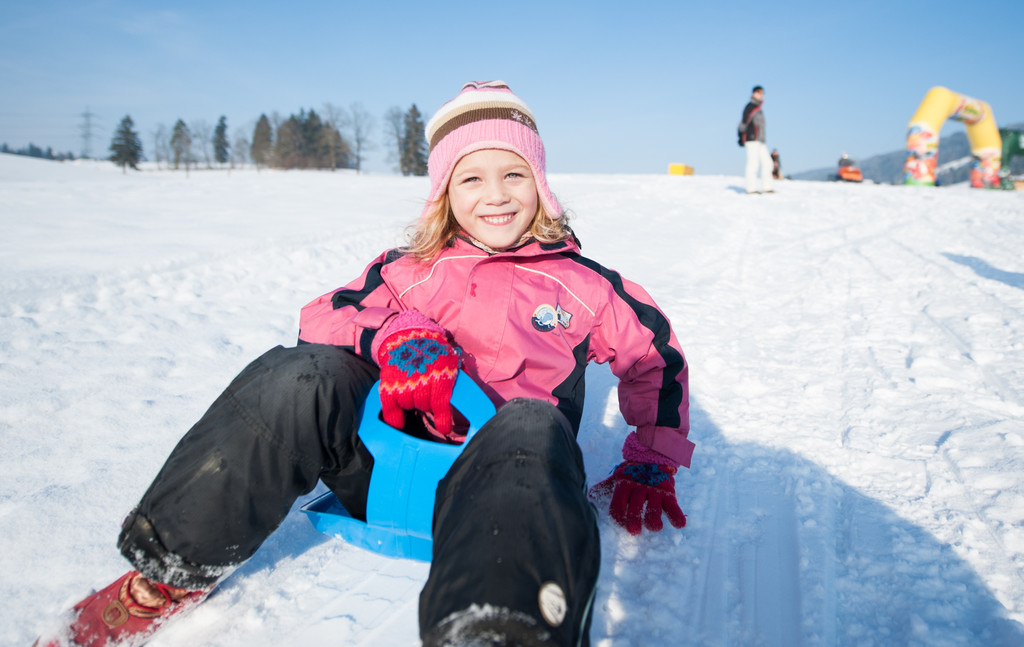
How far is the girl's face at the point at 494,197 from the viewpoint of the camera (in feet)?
5.49

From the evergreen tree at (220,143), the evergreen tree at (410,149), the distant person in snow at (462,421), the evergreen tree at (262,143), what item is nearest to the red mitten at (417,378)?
the distant person in snow at (462,421)

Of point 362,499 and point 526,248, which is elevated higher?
point 526,248

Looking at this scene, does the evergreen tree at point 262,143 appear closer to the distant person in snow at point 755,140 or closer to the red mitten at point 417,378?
the distant person in snow at point 755,140

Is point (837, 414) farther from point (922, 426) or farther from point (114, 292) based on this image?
point (114, 292)

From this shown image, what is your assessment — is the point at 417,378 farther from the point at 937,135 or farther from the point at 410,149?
the point at 410,149

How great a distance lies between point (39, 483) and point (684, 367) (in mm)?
1813

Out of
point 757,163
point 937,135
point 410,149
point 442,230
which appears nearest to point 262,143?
point 410,149

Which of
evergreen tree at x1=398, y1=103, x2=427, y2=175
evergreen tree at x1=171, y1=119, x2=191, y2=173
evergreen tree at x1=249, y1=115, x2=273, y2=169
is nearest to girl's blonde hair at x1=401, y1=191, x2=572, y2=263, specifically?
evergreen tree at x1=398, y1=103, x2=427, y2=175

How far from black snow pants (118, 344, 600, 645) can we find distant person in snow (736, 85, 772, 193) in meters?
9.78

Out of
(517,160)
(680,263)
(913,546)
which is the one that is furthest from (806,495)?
(680,263)

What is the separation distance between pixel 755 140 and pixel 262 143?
46.8 m

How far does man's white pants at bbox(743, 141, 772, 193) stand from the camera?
936 centimetres

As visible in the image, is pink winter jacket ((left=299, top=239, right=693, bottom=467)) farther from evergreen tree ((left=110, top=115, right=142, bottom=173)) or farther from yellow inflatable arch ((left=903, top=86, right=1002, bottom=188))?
evergreen tree ((left=110, top=115, right=142, bottom=173))

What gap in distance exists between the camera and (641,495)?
1466 mm
